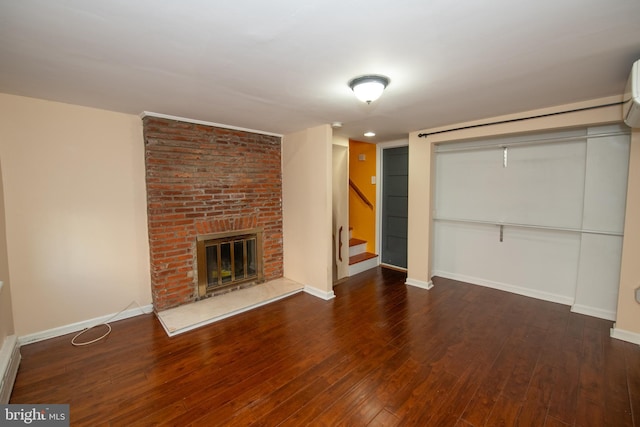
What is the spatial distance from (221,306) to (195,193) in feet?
4.53

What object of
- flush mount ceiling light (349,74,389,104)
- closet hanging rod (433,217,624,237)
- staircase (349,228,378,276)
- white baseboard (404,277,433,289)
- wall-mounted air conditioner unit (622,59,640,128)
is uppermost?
flush mount ceiling light (349,74,389,104)

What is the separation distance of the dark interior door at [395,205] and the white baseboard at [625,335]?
255 cm

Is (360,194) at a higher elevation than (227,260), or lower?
higher

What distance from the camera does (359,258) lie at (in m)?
4.85

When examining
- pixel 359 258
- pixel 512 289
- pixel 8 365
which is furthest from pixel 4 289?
pixel 512 289

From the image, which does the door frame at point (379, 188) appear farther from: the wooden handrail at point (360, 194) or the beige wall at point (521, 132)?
the beige wall at point (521, 132)

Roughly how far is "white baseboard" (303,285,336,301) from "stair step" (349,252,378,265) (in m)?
1.01

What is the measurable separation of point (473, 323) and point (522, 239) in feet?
4.94

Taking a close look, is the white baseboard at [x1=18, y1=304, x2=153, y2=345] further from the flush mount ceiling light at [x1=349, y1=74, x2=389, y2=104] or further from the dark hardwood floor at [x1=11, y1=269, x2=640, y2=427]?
the flush mount ceiling light at [x1=349, y1=74, x2=389, y2=104]

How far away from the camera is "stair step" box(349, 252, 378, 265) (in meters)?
4.70

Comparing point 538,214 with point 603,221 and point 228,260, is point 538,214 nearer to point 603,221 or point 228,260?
point 603,221

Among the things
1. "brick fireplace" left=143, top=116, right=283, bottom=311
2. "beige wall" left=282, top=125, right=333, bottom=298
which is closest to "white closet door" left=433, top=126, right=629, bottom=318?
"beige wall" left=282, top=125, right=333, bottom=298

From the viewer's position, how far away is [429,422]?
1.70m

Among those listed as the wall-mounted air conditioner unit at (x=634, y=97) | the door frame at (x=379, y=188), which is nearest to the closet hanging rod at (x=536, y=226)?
the door frame at (x=379, y=188)
